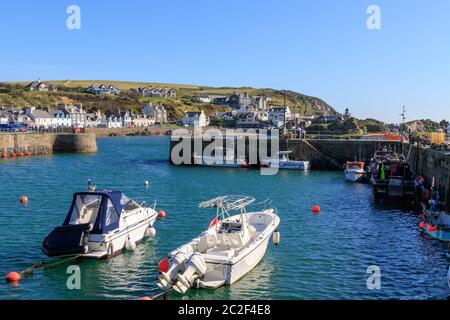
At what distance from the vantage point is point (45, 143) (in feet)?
287

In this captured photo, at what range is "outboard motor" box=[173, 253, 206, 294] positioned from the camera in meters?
16.8

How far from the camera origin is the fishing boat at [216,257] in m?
17.2

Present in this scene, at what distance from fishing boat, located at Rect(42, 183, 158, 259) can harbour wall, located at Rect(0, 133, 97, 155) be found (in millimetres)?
60741

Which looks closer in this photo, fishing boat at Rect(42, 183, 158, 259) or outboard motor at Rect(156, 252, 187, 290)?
outboard motor at Rect(156, 252, 187, 290)

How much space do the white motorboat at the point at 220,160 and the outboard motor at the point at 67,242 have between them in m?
42.2

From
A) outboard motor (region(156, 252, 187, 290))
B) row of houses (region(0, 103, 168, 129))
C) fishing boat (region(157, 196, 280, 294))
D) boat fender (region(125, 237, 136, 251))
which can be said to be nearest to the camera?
outboard motor (region(156, 252, 187, 290))

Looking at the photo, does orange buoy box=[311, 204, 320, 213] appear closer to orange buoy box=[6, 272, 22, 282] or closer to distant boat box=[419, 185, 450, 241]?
distant boat box=[419, 185, 450, 241]

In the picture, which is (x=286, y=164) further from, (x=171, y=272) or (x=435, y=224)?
(x=171, y=272)

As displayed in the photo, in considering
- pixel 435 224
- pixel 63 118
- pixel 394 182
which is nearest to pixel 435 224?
pixel 435 224

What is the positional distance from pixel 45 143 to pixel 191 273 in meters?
77.2

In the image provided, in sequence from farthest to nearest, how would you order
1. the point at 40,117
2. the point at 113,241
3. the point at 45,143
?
the point at 40,117, the point at 45,143, the point at 113,241

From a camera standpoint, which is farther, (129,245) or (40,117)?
(40,117)

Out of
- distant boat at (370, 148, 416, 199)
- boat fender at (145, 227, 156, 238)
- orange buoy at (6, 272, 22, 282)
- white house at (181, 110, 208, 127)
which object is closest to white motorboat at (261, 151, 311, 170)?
distant boat at (370, 148, 416, 199)
